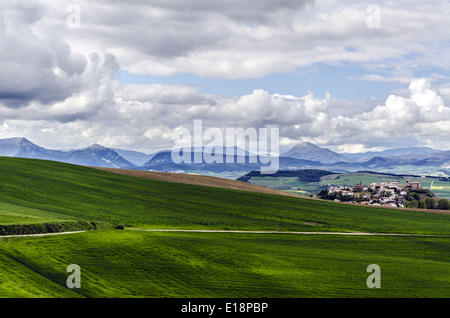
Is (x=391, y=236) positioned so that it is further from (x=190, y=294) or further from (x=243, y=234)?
(x=190, y=294)

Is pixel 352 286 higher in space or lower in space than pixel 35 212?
lower

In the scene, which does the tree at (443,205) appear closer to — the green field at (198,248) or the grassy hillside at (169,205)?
the grassy hillside at (169,205)

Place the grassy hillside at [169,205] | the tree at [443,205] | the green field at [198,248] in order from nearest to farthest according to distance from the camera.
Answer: the green field at [198,248] → the grassy hillside at [169,205] → the tree at [443,205]

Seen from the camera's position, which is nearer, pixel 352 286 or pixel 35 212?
pixel 352 286

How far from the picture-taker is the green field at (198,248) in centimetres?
4638

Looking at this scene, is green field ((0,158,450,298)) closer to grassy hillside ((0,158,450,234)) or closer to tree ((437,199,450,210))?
grassy hillside ((0,158,450,234))

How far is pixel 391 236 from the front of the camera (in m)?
89.2

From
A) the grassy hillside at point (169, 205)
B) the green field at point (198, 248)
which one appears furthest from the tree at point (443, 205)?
the green field at point (198, 248)

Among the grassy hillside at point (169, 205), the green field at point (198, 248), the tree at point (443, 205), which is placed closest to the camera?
the green field at point (198, 248)

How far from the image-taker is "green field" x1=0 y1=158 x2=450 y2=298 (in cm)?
4638

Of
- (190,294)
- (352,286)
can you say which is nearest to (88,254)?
(190,294)

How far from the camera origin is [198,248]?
6041 cm
